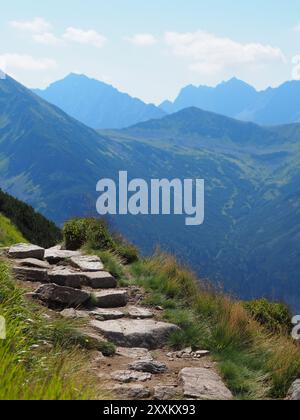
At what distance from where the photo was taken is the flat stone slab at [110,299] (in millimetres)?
12305

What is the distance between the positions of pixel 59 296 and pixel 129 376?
11.0 ft

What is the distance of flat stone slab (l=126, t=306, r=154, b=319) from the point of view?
11922mm

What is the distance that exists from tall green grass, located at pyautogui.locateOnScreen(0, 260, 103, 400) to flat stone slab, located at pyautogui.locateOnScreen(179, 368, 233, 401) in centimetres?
140

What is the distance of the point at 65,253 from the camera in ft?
52.2

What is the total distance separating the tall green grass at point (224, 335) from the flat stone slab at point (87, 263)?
0.92m

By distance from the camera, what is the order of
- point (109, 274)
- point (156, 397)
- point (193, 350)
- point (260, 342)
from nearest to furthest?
point (156, 397) → point (193, 350) → point (260, 342) → point (109, 274)

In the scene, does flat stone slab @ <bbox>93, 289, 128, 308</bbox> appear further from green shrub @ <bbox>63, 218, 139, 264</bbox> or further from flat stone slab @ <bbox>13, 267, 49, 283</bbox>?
green shrub @ <bbox>63, 218, 139, 264</bbox>

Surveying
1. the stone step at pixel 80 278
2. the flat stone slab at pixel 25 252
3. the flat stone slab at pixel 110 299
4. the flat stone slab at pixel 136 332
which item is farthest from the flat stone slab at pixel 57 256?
the flat stone slab at pixel 136 332

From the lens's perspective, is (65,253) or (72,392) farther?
(65,253)

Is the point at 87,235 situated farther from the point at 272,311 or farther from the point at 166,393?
the point at 272,311

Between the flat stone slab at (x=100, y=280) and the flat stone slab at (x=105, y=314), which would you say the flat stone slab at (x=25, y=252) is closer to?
the flat stone slab at (x=100, y=280)
